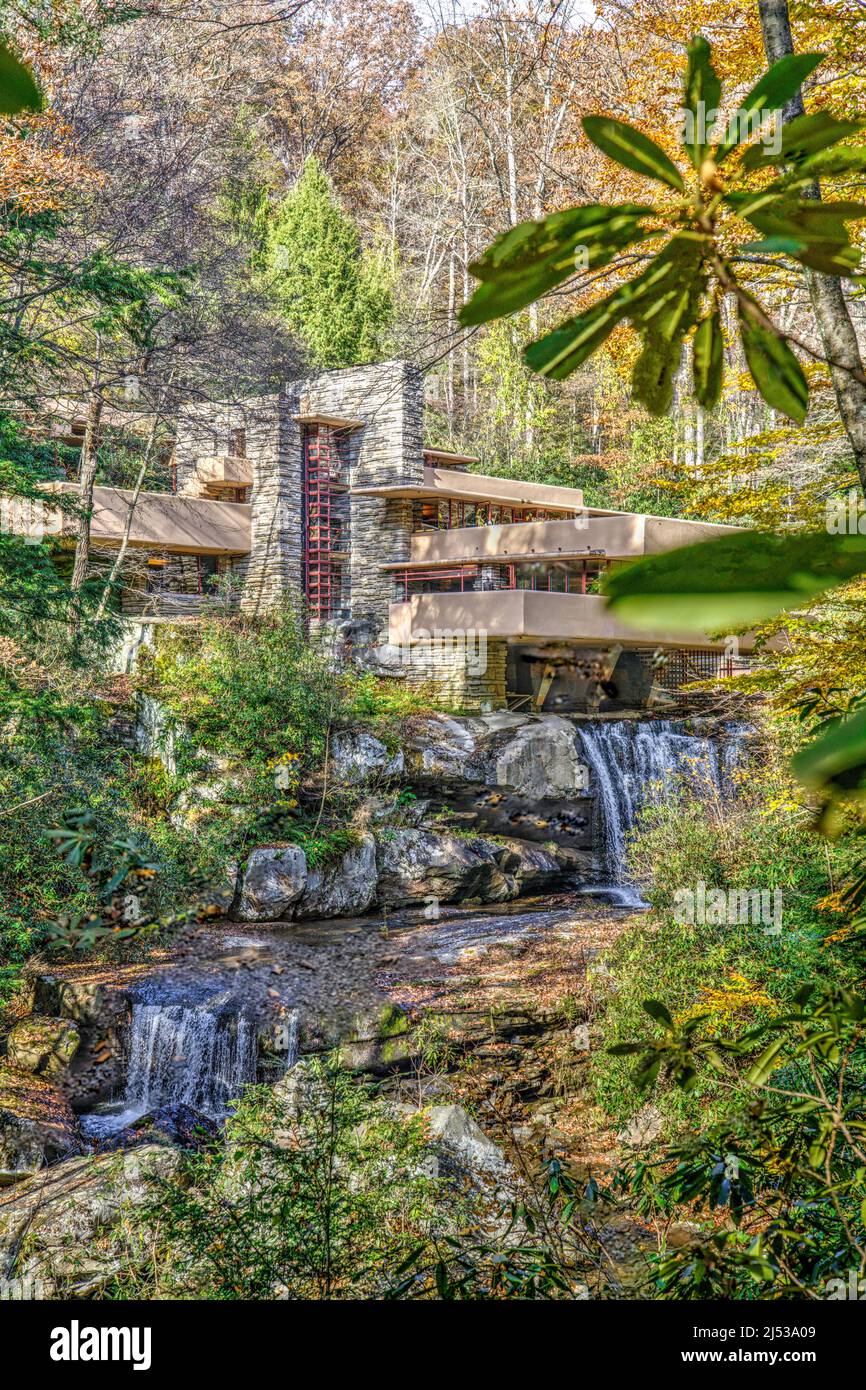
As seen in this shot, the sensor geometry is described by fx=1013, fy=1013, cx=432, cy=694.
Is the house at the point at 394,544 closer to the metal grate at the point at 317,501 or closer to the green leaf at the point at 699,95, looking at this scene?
the metal grate at the point at 317,501

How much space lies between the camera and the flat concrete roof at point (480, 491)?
648 inches

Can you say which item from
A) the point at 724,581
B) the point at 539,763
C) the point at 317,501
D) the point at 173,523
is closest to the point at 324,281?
the point at 317,501

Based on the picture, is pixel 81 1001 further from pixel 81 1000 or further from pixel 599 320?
pixel 599 320

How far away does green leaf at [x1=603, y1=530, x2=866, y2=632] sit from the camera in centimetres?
36

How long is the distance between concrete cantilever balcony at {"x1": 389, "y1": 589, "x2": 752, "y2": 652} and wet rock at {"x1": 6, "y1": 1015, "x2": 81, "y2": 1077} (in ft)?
26.4

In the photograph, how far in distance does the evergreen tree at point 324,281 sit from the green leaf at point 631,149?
21.3m

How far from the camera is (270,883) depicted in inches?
391

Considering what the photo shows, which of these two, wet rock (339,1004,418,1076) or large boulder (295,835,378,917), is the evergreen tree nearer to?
large boulder (295,835,378,917)

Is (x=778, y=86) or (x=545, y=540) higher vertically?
(x=545, y=540)

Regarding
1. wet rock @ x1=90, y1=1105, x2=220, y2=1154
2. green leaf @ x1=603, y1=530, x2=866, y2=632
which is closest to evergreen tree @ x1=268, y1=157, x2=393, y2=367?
wet rock @ x1=90, y1=1105, x2=220, y2=1154

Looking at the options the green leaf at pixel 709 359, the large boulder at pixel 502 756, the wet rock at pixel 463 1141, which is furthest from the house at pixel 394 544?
the green leaf at pixel 709 359

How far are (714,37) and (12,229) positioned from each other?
561cm

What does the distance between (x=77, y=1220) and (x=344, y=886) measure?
18.9ft
